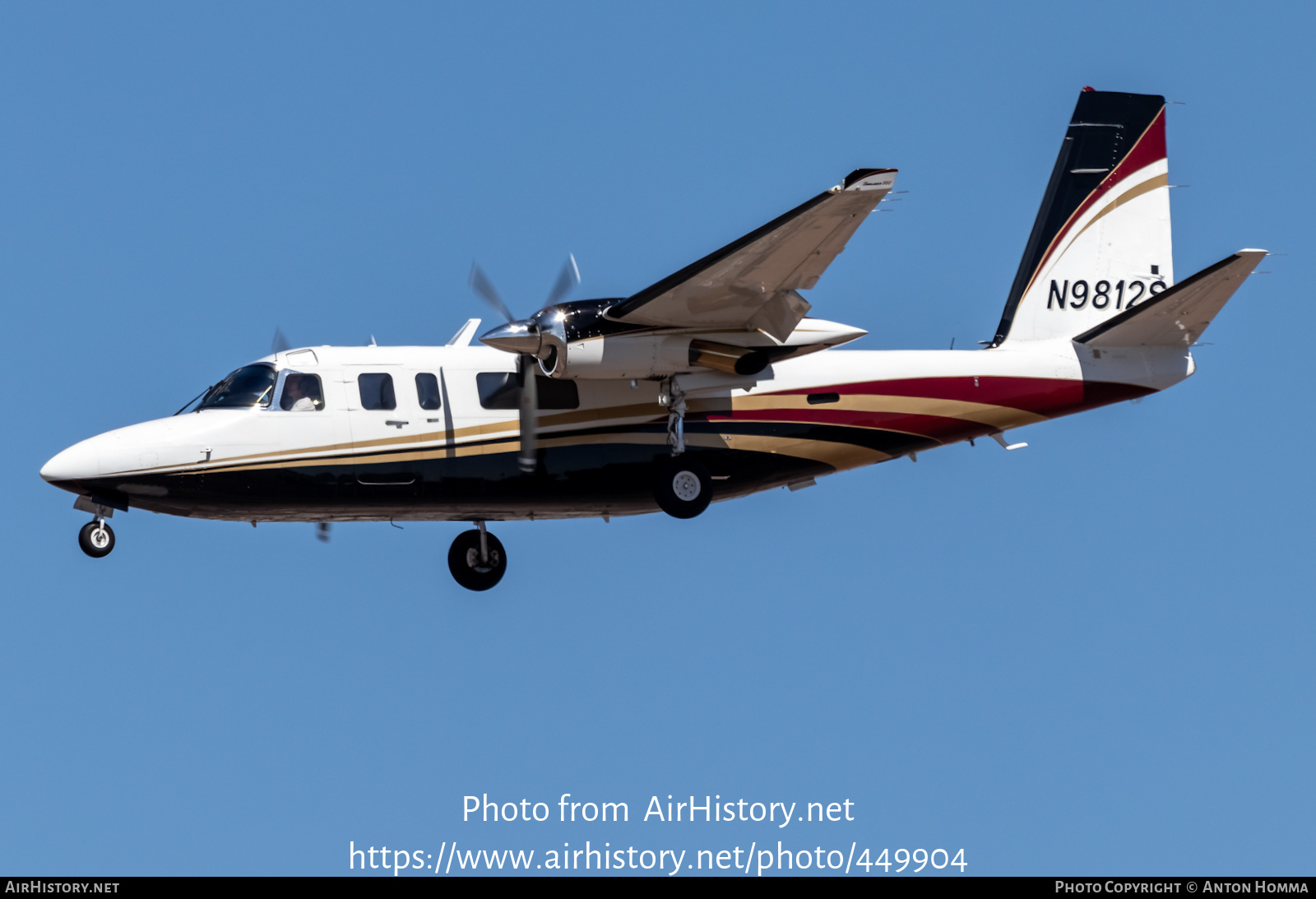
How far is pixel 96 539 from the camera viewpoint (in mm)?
16922

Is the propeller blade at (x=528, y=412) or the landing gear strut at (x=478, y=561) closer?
the propeller blade at (x=528, y=412)

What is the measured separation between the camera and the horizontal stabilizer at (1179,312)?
56.8 ft

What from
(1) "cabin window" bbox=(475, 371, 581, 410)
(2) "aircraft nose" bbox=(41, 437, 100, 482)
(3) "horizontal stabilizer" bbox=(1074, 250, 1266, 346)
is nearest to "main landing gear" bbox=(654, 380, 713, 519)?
(1) "cabin window" bbox=(475, 371, 581, 410)

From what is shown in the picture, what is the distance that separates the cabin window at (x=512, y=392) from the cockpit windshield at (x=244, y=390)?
7.40 feet

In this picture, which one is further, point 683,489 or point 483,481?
point 683,489

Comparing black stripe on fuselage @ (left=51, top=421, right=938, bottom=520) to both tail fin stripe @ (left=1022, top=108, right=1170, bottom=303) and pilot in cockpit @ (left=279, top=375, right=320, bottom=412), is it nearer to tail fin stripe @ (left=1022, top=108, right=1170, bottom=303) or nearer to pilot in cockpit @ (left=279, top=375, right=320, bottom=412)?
pilot in cockpit @ (left=279, top=375, right=320, bottom=412)

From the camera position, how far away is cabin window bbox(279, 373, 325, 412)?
17.6 metres

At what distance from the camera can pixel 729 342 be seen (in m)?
17.6

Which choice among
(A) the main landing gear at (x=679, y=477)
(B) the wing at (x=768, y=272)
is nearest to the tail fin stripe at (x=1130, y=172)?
(B) the wing at (x=768, y=272)

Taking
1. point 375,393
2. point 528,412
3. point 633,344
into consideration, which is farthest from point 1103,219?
point 375,393

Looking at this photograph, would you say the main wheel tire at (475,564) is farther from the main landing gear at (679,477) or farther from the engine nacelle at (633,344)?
the engine nacelle at (633,344)

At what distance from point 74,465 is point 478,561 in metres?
4.75

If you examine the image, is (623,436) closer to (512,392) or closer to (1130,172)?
(512,392)

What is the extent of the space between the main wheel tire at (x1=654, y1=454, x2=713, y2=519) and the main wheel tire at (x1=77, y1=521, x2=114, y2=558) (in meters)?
5.81
